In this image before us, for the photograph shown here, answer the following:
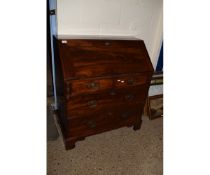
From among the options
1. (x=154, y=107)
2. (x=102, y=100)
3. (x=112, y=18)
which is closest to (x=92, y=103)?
(x=102, y=100)

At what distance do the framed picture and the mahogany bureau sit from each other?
385 mm

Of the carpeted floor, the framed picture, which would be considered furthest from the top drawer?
the carpeted floor

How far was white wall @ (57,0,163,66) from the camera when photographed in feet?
5.51

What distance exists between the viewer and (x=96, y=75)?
154cm

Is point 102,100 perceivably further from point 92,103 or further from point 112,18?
point 112,18

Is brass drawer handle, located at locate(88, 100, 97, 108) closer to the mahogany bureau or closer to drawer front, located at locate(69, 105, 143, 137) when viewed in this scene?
the mahogany bureau
